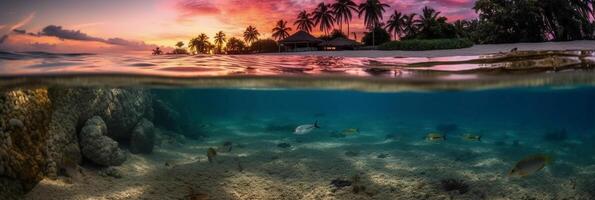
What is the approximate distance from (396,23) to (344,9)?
1383 centimetres

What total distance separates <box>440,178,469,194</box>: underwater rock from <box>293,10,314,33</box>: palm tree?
58.7 m

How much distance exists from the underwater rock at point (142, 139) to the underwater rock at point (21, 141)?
4.94m

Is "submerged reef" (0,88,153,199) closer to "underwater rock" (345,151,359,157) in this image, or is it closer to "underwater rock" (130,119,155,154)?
"underwater rock" (130,119,155,154)

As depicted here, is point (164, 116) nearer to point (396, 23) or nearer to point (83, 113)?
point (83, 113)

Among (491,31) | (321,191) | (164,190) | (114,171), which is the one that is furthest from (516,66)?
(491,31)

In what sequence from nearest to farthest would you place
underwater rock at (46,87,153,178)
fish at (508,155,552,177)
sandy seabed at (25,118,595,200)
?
fish at (508,155,552,177) < underwater rock at (46,87,153,178) < sandy seabed at (25,118,595,200)

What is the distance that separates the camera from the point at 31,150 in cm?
960

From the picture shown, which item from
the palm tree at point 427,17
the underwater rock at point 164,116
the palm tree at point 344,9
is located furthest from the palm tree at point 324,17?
the underwater rock at point 164,116

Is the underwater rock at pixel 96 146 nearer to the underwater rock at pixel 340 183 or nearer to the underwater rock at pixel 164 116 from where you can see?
the underwater rock at pixel 340 183

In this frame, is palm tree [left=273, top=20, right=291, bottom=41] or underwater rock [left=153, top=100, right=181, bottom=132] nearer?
underwater rock [left=153, top=100, right=181, bottom=132]

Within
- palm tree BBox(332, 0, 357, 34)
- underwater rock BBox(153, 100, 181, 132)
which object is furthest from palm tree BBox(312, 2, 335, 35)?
underwater rock BBox(153, 100, 181, 132)

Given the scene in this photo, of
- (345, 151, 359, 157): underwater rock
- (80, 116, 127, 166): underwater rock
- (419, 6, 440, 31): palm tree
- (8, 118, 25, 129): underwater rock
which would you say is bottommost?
(345, 151, 359, 157): underwater rock

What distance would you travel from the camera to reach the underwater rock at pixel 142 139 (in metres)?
15.4

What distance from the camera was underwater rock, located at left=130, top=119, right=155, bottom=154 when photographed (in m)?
15.4
